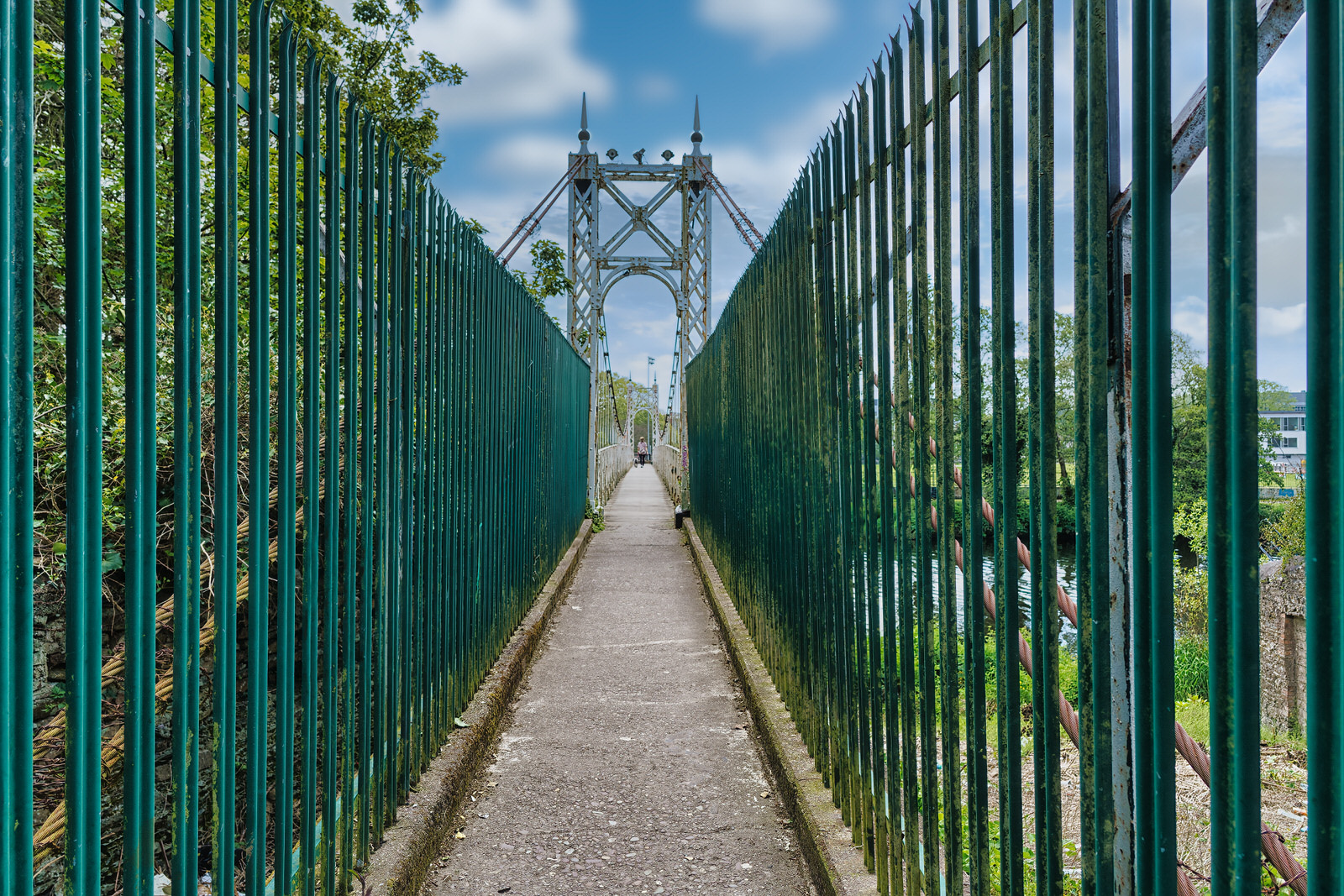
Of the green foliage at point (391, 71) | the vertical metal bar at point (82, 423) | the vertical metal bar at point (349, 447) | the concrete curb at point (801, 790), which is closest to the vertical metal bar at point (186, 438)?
the vertical metal bar at point (82, 423)

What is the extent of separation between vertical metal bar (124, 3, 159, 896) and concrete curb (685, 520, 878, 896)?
5.92 feet

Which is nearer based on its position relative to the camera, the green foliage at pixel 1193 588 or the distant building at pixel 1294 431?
the distant building at pixel 1294 431

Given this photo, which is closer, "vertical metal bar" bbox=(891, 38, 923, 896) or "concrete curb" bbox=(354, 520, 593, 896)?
"vertical metal bar" bbox=(891, 38, 923, 896)

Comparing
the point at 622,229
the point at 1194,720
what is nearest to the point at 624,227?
the point at 622,229

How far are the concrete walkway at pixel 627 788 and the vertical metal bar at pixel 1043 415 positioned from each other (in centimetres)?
152

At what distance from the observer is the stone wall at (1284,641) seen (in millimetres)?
14430

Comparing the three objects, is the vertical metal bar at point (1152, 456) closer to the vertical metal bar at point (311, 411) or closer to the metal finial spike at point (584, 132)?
the vertical metal bar at point (311, 411)

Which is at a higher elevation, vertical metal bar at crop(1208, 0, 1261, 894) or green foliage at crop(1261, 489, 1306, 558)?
vertical metal bar at crop(1208, 0, 1261, 894)

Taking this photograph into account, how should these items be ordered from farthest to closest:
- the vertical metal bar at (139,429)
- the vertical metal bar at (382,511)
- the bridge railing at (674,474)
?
the bridge railing at (674,474)
the vertical metal bar at (382,511)
the vertical metal bar at (139,429)

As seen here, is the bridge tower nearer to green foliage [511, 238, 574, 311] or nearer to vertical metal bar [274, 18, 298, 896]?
green foliage [511, 238, 574, 311]

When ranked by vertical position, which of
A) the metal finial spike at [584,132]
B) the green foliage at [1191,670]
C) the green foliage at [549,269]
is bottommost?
the green foliage at [1191,670]

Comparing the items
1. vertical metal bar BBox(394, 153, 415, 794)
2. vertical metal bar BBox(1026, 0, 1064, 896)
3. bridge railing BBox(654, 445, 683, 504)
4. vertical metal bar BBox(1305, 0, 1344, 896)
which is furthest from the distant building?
bridge railing BBox(654, 445, 683, 504)

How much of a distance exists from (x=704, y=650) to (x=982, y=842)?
4.04m

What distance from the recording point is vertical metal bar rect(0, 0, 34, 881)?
1128 millimetres
